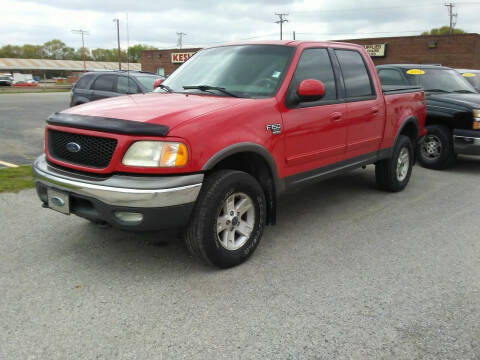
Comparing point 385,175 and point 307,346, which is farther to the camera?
point 385,175

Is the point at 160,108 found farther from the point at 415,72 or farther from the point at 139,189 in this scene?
the point at 415,72

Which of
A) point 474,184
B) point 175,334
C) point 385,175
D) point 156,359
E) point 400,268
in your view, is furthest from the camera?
point 474,184

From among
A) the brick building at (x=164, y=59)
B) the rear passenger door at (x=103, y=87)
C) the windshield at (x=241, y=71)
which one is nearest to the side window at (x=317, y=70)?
the windshield at (x=241, y=71)

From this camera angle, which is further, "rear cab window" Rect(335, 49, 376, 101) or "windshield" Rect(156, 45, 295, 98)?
"rear cab window" Rect(335, 49, 376, 101)

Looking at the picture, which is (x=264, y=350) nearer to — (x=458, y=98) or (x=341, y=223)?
(x=341, y=223)

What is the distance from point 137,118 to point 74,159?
2.17 ft

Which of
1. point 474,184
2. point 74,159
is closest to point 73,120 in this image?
point 74,159

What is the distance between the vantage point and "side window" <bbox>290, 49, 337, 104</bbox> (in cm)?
433

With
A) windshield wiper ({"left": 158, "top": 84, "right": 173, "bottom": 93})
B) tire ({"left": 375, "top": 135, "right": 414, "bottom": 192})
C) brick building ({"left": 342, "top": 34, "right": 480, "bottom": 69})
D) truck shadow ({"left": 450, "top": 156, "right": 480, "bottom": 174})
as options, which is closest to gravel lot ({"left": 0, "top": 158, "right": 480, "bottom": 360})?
tire ({"left": 375, "top": 135, "right": 414, "bottom": 192})

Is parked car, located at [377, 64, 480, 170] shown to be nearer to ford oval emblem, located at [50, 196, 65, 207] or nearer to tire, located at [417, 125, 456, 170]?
tire, located at [417, 125, 456, 170]

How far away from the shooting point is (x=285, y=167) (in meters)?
4.13

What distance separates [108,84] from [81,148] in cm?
824

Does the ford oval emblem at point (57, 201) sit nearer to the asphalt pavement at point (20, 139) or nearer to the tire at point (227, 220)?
the tire at point (227, 220)

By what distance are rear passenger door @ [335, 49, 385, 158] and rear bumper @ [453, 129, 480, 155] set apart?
2.78 meters
